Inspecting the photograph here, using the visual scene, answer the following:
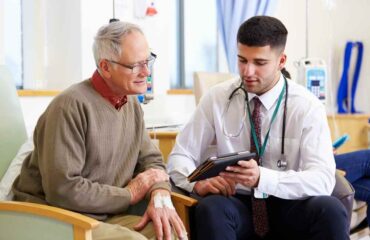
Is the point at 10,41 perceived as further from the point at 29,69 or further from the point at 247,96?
the point at 247,96

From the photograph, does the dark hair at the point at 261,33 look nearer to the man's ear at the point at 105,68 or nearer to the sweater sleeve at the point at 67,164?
the man's ear at the point at 105,68

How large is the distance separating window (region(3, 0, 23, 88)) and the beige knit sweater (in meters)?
1.23

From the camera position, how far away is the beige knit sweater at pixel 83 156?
1604mm

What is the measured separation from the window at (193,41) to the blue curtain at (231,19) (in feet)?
1.17

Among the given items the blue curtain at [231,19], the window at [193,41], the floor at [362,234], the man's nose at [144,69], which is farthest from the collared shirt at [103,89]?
the window at [193,41]

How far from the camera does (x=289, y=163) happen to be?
1.99 m

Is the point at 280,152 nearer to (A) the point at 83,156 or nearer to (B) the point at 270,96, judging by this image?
(B) the point at 270,96

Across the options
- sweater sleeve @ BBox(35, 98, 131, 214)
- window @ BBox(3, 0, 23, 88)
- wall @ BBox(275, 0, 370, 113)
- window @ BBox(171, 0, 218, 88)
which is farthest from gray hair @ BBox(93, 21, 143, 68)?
wall @ BBox(275, 0, 370, 113)

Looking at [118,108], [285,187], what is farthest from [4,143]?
[285,187]

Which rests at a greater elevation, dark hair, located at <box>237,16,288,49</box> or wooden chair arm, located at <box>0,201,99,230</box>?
dark hair, located at <box>237,16,288,49</box>

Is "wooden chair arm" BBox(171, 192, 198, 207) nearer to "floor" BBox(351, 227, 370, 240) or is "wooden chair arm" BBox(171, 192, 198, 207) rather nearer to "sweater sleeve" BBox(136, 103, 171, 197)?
"sweater sleeve" BBox(136, 103, 171, 197)

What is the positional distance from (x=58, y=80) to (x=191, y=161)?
49.5 inches

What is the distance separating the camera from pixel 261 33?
193 cm

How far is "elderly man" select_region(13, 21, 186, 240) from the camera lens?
161cm
